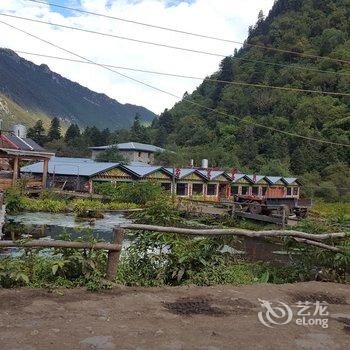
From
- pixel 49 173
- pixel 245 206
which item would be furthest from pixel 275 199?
pixel 49 173

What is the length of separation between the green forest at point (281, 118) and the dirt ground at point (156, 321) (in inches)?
1293

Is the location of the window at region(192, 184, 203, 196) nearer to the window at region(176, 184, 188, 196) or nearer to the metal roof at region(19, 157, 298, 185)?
the window at region(176, 184, 188, 196)

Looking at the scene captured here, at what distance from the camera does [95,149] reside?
60.1 metres

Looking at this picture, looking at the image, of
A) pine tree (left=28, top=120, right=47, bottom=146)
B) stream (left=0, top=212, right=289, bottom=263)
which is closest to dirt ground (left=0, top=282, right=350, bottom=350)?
stream (left=0, top=212, right=289, bottom=263)

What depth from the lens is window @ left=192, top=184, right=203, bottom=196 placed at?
43.1 m

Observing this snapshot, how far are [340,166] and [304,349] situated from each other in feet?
178

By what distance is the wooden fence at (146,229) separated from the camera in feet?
18.4

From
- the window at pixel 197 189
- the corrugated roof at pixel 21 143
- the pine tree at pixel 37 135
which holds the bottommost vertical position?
the window at pixel 197 189

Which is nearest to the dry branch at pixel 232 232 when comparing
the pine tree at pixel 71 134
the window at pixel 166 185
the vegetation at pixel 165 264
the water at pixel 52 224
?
the vegetation at pixel 165 264

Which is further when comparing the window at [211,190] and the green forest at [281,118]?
the green forest at [281,118]

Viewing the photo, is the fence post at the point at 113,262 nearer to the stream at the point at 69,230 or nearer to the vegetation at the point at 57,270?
the vegetation at the point at 57,270

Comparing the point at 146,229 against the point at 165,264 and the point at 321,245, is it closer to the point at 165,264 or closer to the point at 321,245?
the point at 165,264

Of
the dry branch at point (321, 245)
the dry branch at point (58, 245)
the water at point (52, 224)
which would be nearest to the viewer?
the dry branch at point (58, 245)

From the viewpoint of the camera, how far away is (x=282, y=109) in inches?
3110
